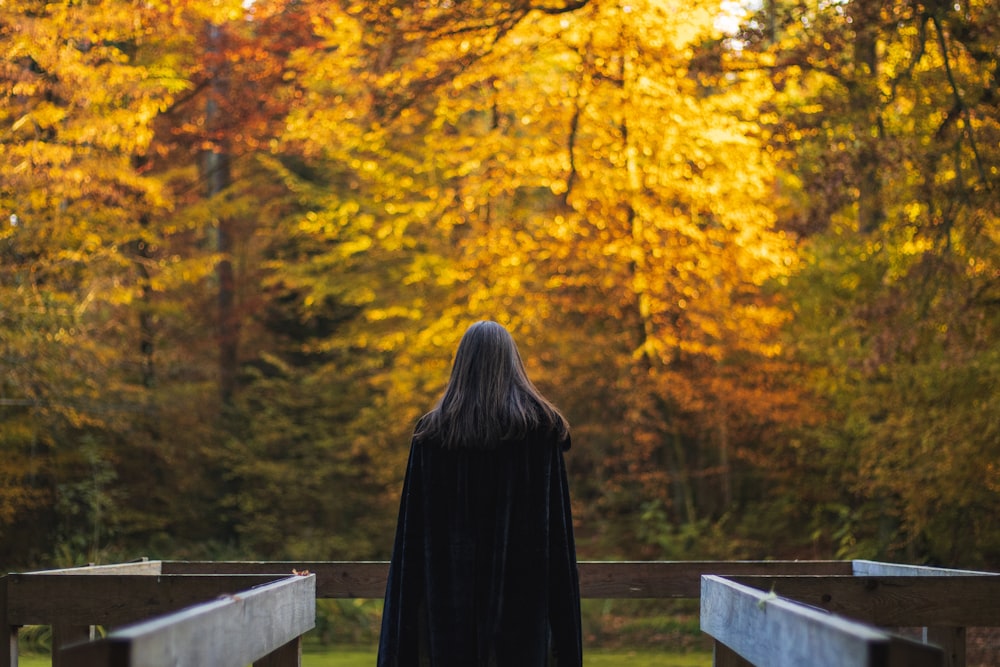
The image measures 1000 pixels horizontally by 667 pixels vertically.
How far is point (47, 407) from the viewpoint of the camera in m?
13.4

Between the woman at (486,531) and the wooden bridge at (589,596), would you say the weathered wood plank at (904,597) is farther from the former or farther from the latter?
the woman at (486,531)

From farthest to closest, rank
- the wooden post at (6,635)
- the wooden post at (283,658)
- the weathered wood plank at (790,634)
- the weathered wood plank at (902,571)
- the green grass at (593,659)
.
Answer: the green grass at (593,659)
the weathered wood plank at (902,571)
the wooden post at (6,635)
the wooden post at (283,658)
the weathered wood plank at (790,634)

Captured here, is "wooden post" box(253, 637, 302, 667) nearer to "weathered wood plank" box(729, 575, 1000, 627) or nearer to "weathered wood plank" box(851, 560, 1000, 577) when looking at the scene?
"weathered wood plank" box(729, 575, 1000, 627)

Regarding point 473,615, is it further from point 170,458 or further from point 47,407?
point 170,458

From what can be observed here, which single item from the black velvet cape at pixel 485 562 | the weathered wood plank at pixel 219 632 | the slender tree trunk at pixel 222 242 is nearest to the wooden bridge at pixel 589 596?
the weathered wood plank at pixel 219 632

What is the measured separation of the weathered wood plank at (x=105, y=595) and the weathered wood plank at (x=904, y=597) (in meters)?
1.93

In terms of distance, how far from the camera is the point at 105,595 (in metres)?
4.56

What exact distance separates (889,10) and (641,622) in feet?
23.2

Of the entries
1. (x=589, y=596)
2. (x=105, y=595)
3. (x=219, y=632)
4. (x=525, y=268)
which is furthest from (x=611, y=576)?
(x=525, y=268)

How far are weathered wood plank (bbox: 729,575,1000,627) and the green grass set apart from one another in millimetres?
6447

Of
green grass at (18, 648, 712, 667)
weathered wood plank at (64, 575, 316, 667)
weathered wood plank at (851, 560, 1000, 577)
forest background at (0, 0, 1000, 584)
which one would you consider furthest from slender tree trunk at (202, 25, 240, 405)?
weathered wood plank at (64, 575, 316, 667)

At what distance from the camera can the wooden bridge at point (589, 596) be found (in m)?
2.71

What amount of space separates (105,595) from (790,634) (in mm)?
2639

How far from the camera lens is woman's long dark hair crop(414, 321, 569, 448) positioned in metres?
3.95
